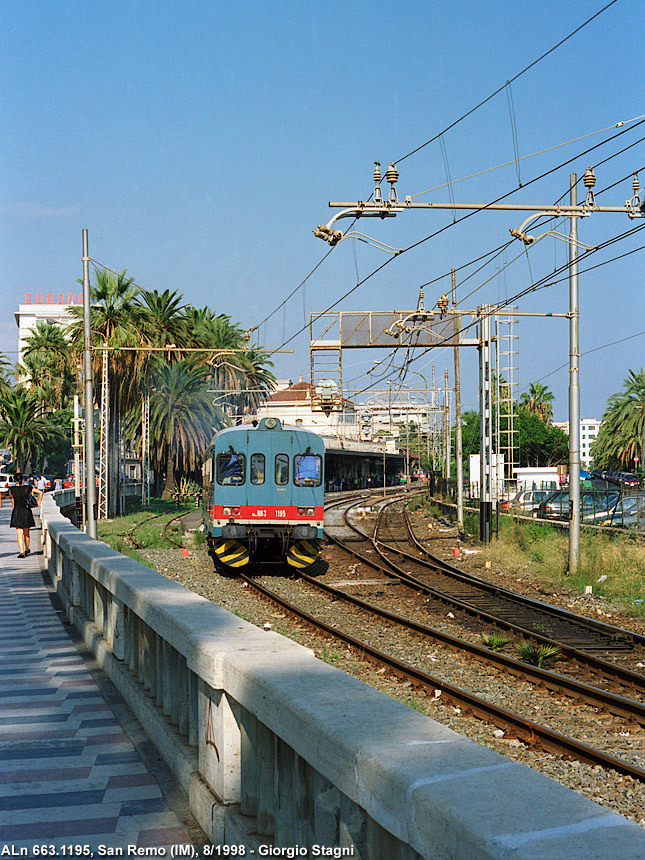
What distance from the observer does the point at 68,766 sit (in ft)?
17.5

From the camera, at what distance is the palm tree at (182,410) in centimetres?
5156

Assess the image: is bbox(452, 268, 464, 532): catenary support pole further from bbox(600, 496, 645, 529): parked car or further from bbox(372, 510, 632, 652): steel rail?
bbox(372, 510, 632, 652): steel rail

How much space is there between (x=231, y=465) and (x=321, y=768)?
1785 centimetres

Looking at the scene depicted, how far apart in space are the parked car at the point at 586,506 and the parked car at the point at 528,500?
0.85 m

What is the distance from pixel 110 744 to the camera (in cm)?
579

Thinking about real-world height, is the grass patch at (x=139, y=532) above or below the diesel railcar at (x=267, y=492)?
below

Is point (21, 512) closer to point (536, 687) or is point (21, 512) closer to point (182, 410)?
point (536, 687)

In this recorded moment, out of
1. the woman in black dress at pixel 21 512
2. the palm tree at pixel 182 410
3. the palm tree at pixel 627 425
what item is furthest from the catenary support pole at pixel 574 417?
the palm tree at pixel 627 425

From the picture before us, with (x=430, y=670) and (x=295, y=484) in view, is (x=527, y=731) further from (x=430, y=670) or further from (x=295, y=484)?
(x=295, y=484)

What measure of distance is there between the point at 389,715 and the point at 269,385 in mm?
59349

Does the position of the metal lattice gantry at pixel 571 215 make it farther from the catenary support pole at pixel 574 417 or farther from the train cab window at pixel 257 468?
the train cab window at pixel 257 468

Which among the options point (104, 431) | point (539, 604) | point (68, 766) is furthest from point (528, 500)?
point (68, 766)

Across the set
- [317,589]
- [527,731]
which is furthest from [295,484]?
[527,731]

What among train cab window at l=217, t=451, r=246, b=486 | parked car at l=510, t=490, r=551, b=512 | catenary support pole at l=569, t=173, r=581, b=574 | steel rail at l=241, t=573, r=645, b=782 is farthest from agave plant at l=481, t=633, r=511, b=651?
parked car at l=510, t=490, r=551, b=512
